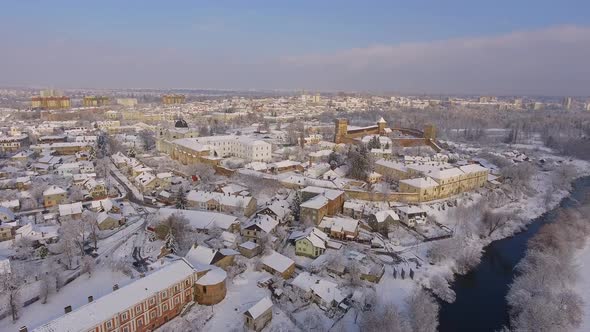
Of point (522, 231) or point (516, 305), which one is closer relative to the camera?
point (516, 305)

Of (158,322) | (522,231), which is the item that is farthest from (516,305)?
(158,322)

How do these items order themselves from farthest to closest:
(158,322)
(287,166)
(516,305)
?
(287,166) → (516,305) → (158,322)

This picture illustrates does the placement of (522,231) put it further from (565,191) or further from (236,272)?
(236,272)

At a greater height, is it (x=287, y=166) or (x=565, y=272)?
(x=287, y=166)

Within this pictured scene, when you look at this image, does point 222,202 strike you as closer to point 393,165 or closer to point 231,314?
point 231,314

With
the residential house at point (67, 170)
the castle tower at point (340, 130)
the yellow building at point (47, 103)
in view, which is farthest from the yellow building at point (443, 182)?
the yellow building at point (47, 103)

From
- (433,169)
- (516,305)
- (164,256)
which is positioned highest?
(433,169)

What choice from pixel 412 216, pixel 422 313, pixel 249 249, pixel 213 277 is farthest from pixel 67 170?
pixel 422 313
